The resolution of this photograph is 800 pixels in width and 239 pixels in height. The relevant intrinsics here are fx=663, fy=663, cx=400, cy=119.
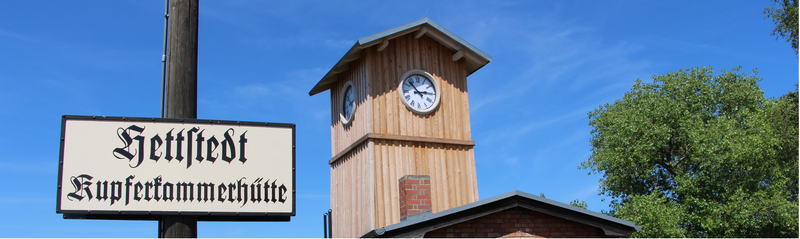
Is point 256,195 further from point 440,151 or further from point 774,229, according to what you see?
point 774,229

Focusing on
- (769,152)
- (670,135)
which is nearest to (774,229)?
(769,152)

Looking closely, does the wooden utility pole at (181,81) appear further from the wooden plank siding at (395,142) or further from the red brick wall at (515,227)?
the wooden plank siding at (395,142)

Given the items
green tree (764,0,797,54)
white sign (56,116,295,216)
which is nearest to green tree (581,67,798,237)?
green tree (764,0,797,54)

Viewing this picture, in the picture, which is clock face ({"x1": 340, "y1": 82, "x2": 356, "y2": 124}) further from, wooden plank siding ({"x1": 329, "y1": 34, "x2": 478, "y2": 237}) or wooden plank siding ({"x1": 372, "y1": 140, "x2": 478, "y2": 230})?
wooden plank siding ({"x1": 372, "y1": 140, "x2": 478, "y2": 230})

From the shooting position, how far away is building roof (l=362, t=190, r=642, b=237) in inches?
418

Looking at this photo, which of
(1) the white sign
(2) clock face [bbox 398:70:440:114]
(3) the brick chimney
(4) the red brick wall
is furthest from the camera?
(2) clock face [bbox 398:70:440:114]

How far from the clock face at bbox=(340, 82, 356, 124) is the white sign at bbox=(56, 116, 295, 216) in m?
10.5

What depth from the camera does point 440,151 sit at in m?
17.0

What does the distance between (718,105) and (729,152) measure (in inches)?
199

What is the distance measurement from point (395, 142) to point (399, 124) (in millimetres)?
507

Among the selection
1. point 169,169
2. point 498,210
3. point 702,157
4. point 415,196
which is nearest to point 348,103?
point 415,196

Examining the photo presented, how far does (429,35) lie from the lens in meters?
17.8

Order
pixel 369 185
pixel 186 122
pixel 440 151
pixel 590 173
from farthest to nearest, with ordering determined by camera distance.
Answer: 1. pixel 590 173
2. pixel 440 151
3. pixel 369 185
4. pixel 186 122

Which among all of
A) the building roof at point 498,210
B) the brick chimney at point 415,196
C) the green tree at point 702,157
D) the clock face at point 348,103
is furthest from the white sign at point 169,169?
the green tree at point 702,157
